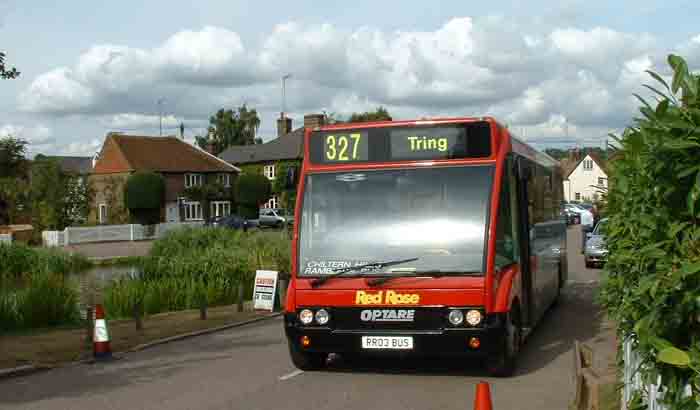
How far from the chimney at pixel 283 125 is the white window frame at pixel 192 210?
2503 centimetres

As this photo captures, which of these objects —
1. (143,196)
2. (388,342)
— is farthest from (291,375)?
(143,196)

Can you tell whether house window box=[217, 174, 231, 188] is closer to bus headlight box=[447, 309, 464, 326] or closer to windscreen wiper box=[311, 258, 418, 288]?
windscreen wiper box=[311, 258, 418, 288]

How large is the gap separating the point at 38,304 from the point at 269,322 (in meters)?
4.98

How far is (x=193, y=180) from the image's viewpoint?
8119 centimetres

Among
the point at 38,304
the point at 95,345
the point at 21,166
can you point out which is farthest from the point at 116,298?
the point at 21,166

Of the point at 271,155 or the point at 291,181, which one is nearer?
the point at 291,181

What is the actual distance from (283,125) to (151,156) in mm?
27656

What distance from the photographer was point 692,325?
3.10 meters

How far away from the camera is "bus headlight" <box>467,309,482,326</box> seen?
8898 millimetres

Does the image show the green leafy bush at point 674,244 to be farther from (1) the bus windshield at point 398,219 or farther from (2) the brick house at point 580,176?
(2) the brick house at point 580,176

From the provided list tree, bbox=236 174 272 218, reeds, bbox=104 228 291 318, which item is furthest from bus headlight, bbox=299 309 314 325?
tree, bbox=236 174 272 218

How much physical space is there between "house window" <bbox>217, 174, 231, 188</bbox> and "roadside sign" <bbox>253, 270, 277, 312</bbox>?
Answer: 65.3 m

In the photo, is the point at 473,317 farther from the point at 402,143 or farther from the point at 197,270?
the point at 197,270

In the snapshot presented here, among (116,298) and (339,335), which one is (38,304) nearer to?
(116,298)
